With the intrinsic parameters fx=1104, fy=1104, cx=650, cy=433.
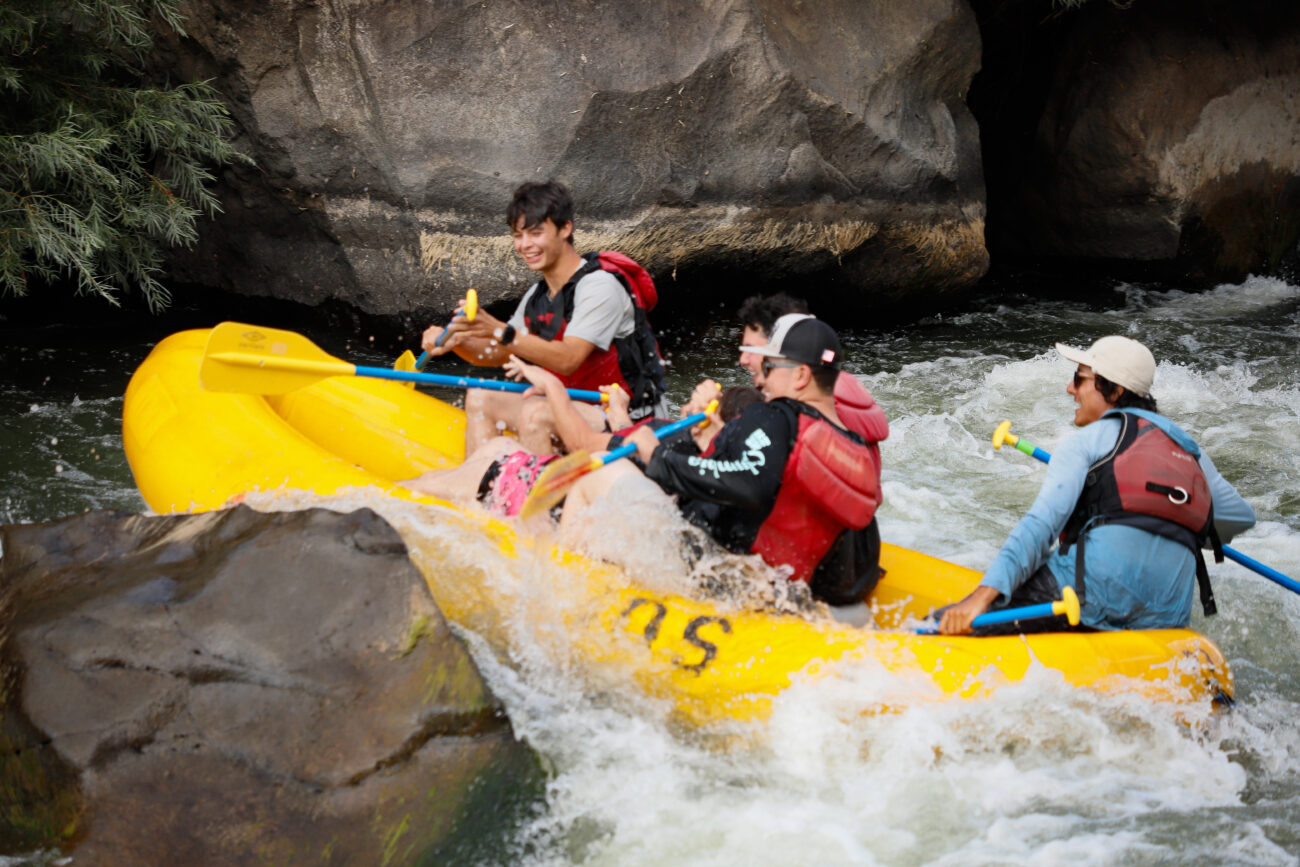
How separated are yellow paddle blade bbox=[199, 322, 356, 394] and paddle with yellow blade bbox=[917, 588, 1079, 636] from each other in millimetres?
2047

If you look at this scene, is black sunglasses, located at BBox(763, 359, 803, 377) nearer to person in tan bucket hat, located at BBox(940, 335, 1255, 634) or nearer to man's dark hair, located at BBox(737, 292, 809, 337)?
man's dark hair, located at BBox(737, 292, 809, 337)

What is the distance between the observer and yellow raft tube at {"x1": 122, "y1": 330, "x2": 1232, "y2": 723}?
2.65 metres

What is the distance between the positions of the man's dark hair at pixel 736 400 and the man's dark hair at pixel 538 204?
Answer: 78cm

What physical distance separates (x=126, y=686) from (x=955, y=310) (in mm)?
6656

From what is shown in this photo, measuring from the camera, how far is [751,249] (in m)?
6.21

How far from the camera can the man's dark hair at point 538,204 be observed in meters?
3.54

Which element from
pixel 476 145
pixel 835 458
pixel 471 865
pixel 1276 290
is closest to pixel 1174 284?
pixel 1276 290

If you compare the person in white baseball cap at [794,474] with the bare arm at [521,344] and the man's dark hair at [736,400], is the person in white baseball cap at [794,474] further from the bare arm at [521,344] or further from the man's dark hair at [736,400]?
the bare arm at [521,344]

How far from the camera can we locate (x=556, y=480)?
303 centimetres

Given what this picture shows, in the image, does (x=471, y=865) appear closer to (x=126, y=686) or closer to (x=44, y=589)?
(x=126, y=686)

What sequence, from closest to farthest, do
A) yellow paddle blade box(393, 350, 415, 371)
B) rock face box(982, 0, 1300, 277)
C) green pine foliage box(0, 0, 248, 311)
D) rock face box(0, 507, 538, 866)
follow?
1. rock face box(0, 507, 538, 866)
2. yellow paddle blade box(393, 350, 415, 371)
3. green pine foliage box(0, 0, 248, 311)
4. rock face box(982, 0, 1300, 277)

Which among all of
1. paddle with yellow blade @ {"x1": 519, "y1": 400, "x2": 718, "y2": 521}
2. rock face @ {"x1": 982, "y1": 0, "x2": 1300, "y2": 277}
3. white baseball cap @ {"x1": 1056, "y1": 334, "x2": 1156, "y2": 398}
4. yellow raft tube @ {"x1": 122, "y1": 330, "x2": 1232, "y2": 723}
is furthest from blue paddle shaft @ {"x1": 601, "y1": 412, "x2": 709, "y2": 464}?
rock face @ {"x1": 982, "y1": 0, "x2": 1300, "y2": 277}

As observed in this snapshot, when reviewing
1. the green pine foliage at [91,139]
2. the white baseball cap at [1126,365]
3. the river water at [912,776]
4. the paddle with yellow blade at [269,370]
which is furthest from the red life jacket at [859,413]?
the green pine foliage at [91,139]

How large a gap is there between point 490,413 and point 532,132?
2.33 metres
